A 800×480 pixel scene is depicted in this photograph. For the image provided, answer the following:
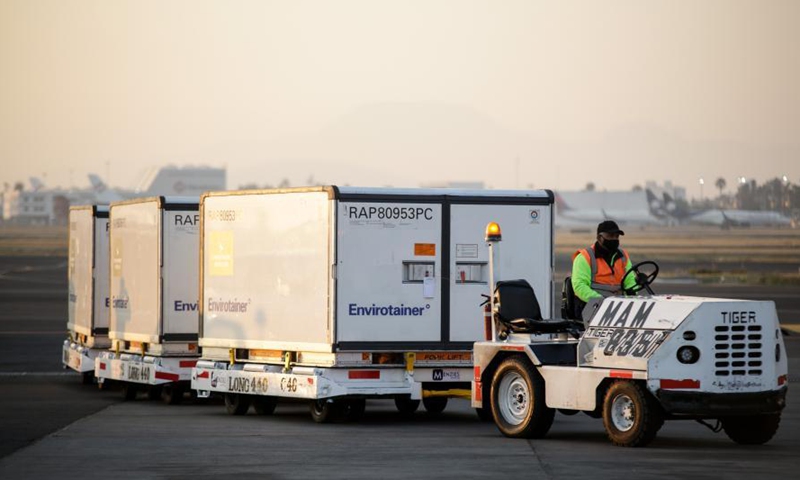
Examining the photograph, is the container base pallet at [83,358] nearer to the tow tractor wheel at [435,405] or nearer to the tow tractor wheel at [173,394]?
the tow tractor wheel at [173,394]

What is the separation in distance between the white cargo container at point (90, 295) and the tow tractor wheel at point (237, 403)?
Answer: 5.24 m

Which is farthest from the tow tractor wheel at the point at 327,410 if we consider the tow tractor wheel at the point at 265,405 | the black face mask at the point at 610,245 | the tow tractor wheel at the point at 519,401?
the black face mask at the point at 610,245

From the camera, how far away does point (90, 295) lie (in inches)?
1008

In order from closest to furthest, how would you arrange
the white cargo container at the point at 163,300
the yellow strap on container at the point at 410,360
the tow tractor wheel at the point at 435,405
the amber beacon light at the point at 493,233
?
the amber beacon light at the point at 493,233, the yellow strap on container at the point at 410,360, the tow tractor wheel at the point at 435,405, the white cargo container at the point at 163,300

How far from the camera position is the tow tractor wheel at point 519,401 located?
16031 millimetres

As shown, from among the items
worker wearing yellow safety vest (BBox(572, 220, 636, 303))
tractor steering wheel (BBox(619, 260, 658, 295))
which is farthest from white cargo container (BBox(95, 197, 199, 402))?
tractor steering wheel (BBox(619, 260, 658, 295))

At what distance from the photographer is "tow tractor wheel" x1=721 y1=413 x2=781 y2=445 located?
1540 centimetres

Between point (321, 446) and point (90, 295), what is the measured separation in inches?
418

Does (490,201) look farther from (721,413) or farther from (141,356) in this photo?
(141,356)

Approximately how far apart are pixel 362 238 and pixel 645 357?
4820 mm

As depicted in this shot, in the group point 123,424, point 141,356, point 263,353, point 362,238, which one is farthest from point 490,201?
point 141,356

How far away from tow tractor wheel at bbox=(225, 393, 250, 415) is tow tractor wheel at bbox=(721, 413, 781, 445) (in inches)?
267

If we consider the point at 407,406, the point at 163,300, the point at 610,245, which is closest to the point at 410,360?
the point at 407,406

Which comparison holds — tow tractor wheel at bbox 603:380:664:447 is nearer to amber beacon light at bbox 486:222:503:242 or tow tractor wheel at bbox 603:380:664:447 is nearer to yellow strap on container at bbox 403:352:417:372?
amber beacon light at bbox 486:222:503:242
